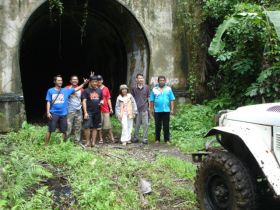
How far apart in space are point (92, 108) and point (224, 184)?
16.4 feet

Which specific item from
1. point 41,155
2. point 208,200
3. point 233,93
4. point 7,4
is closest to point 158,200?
point 208,200

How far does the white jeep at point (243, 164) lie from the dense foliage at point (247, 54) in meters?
4.27

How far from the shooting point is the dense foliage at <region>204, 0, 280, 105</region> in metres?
9.44

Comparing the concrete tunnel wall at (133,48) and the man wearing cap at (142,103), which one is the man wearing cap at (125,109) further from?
the concrete tunnel wall at (133,48)

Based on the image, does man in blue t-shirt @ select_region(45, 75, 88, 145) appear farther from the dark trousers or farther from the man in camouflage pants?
the dark trousers

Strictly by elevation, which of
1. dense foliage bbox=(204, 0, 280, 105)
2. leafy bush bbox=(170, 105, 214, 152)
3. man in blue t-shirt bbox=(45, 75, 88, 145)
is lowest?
leafy bush bbox=(170, 105, 214, 152)

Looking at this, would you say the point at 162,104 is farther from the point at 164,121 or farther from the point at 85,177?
the point at 85,177

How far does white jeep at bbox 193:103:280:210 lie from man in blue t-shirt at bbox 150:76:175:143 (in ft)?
15.0

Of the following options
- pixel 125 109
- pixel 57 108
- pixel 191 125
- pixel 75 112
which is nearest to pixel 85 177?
pixel 57 108

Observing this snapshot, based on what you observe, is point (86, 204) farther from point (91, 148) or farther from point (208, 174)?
point (91, 148)

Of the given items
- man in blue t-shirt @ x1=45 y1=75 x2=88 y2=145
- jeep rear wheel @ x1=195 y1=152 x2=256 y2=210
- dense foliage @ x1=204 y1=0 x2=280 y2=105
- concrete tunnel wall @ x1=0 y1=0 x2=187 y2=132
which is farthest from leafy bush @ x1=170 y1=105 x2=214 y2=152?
jeep rear wheel @ x1=195 y1=152 x2=256 y2=210

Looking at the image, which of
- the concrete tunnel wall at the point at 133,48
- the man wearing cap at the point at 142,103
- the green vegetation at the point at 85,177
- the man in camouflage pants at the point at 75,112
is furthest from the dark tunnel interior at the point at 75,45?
the green vegetation at the point at 85,177

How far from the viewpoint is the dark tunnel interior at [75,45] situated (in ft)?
41.7

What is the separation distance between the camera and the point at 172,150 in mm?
9047
